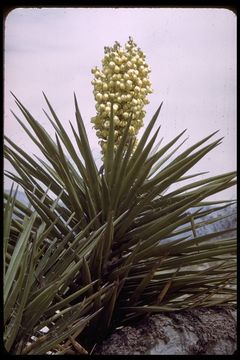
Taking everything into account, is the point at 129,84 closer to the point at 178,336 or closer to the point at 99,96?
the point at 99,96

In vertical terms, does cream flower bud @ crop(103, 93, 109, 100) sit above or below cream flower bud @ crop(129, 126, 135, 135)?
above

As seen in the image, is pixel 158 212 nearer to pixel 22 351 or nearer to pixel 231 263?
pixel 231 263

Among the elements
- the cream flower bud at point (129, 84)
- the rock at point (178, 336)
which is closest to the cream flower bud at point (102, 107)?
the cream flower bud at point (129, 84)

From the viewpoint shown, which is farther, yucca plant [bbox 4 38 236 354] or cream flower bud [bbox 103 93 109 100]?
cream flower bud [bbox 103 93 109 100]

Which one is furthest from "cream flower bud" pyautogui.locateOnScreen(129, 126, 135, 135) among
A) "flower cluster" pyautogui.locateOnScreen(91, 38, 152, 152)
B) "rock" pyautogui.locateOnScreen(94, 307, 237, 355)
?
"rock" pyautogui.locateOnScreen(94, 307, 237, 355)

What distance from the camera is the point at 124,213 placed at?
319cm

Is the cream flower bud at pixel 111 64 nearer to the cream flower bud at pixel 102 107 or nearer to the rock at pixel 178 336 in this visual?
the cream flower bud at pixel 102 107

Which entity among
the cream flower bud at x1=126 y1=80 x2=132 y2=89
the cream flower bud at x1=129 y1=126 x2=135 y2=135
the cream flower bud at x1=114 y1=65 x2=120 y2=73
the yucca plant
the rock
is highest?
the cream flower bud at x1=114 y1=65 x2=120 y2=73

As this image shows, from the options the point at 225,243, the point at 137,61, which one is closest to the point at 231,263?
the point at 225,243

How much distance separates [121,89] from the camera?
3.50 meters

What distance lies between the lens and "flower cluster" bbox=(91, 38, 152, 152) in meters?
3.49

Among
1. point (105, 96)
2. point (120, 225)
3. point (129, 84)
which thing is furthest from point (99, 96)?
point (120, 225)

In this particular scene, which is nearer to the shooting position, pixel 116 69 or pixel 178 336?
pixel 178 336

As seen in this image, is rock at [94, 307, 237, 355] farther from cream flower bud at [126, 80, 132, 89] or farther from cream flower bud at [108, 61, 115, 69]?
cream flower bud at [108, 61, 115, 69]
